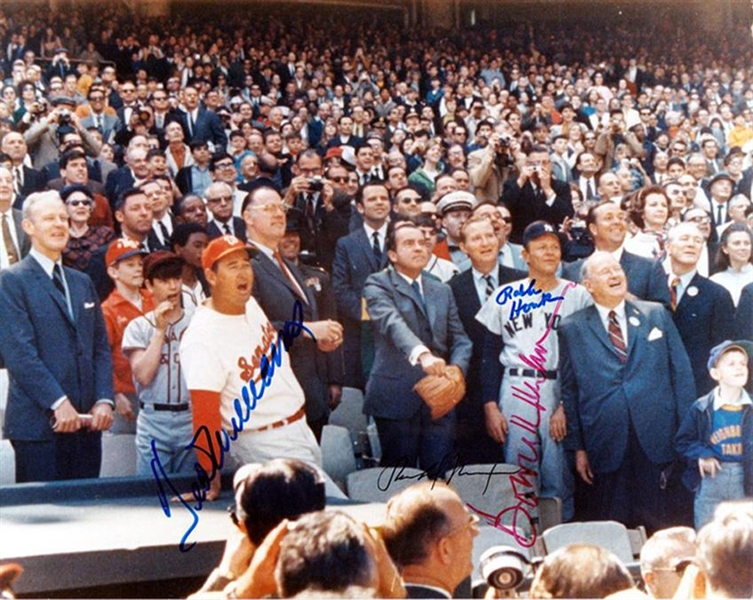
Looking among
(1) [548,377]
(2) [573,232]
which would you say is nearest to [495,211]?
(2) [573,232]

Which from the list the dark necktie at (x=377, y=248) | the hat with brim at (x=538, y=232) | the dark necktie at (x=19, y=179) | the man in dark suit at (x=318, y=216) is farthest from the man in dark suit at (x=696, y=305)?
the dark necktie at (x=19, y=179)

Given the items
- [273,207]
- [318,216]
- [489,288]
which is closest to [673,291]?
[489,288]

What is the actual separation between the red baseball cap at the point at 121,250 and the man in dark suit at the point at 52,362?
0.42 feet

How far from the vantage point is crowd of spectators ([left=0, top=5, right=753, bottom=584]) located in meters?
3.70

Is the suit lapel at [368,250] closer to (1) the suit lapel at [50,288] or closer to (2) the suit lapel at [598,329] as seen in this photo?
(2) the suit lapel at [598,329]

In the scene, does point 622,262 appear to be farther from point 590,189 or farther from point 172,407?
point 172,407

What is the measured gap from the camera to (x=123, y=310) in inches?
147

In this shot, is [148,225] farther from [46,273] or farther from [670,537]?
[670,537]

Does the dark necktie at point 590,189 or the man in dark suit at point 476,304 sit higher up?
the dark necktie at point 590,189

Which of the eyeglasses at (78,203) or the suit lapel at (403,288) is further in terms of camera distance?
the suit lapel at (403,288)

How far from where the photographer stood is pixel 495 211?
167 inches

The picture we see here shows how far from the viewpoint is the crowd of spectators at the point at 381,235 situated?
12.1ft

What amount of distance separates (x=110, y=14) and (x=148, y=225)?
1.00m
